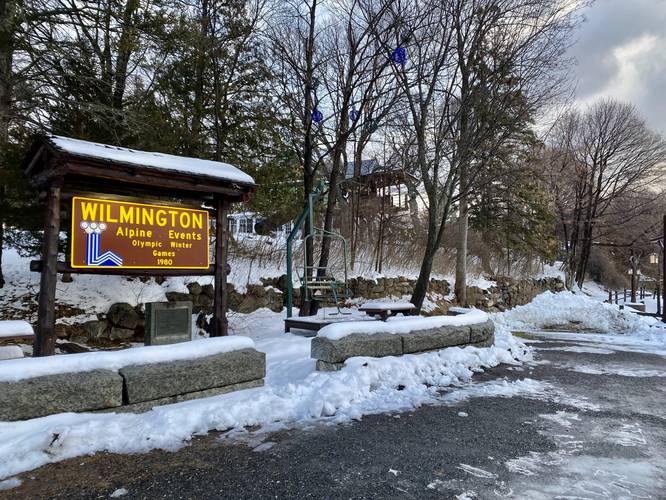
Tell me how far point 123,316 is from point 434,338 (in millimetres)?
6441

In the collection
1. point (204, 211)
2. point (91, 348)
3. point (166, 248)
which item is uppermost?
point (204, 211)

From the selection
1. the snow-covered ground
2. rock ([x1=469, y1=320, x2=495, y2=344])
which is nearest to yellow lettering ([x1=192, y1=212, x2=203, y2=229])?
the snow-covered ground

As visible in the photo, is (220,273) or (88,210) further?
(220,273)

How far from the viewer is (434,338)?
22.8 feet

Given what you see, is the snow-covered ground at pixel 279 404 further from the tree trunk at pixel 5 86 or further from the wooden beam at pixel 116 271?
the tree trunk at pixel 5 86

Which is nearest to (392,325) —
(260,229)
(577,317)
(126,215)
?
(126,215)

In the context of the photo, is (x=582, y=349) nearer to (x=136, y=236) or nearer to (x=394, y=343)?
(x=394, y=343)

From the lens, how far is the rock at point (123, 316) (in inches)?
369

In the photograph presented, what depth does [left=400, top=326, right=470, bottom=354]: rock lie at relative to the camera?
6.59 m

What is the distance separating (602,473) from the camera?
321cm

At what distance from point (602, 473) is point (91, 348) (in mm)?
8386

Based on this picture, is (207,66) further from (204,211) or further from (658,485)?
(658,485)

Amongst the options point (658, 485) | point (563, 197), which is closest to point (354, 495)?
point (658, 485)

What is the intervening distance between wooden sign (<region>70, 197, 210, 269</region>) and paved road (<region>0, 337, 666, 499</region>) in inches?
122
